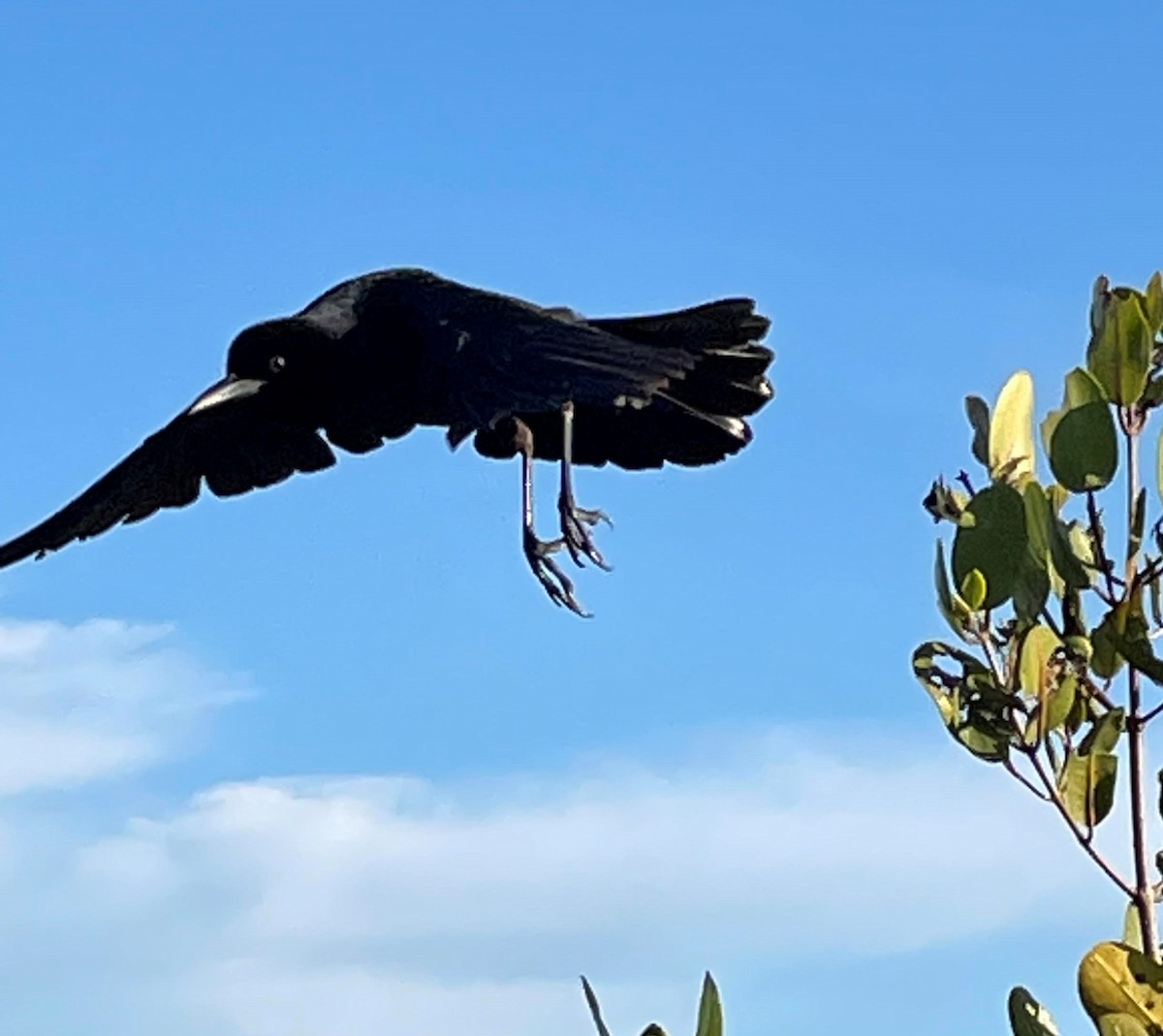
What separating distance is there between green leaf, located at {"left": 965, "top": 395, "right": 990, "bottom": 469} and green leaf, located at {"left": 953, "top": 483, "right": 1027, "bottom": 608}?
27cm

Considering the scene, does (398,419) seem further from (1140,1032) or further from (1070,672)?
(1140,1032)

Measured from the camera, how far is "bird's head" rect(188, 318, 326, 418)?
Result: 4.74m

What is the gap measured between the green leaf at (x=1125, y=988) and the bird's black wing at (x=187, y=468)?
9.44ft

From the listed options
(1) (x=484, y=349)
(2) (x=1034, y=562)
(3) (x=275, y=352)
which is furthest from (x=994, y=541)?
(3) (x=275, y=352)

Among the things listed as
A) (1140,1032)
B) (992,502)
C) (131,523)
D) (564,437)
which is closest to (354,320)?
(564,437)

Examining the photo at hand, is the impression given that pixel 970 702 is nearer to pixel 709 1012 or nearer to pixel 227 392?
pixel 709 1012

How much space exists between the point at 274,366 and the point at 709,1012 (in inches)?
102

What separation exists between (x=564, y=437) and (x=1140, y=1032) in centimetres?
200

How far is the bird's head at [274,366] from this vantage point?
4.74 m

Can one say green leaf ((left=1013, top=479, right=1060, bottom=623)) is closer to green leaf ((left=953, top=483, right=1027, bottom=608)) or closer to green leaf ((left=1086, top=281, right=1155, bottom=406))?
green leaf ((left=953, top=483, right=1027, bottom=608))

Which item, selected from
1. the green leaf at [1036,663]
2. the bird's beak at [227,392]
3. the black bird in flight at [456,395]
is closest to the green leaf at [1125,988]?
the green leaf at [1036,663]

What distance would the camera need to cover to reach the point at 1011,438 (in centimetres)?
331

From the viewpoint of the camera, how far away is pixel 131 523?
5.27 m

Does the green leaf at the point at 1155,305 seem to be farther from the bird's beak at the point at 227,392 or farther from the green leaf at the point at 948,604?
the bird's beak at the point at 227,392
